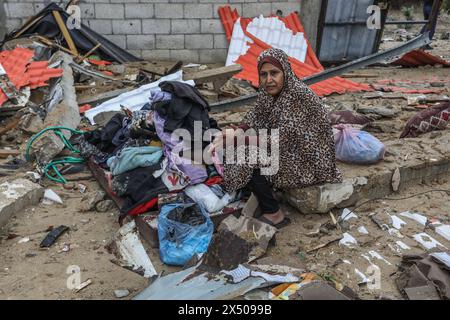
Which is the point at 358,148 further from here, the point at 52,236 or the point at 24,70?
the point at 24,70

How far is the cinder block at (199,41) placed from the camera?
8047 mm

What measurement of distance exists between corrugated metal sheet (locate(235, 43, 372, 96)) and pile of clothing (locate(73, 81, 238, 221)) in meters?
3.67

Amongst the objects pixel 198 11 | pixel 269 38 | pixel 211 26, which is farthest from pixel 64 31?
A: pixel 269 38

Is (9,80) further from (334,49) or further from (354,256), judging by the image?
(334,49)

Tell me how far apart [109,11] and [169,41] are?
124cm

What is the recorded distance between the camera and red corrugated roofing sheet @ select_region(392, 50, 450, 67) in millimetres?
8719

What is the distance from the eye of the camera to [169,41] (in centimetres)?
802

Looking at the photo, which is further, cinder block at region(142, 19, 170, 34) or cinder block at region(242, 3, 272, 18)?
cinder block at region(242, 3, 272, 18)

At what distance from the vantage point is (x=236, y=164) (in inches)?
127

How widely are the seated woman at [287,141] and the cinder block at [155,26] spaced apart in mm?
5127

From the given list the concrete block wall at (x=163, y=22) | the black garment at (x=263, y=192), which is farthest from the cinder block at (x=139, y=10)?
the black garment at (x=263, y=192)

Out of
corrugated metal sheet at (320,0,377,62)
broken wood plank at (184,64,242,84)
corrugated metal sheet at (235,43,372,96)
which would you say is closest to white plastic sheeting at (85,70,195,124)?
broken wood plank at (184,64,242,84)

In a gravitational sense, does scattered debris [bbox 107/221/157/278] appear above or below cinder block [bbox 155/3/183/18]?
below

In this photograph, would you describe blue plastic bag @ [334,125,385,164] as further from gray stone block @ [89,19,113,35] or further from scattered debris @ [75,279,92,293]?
gray stone block @ [89,19,113,35]
